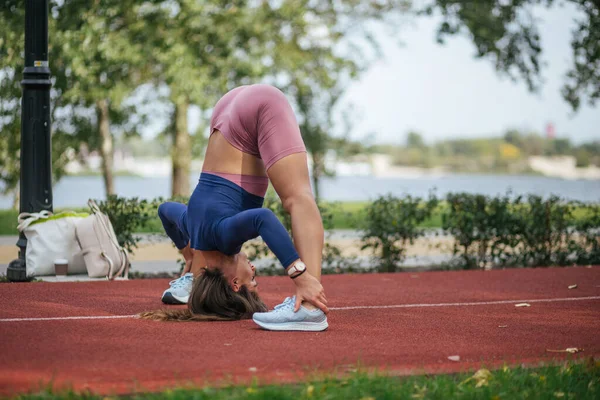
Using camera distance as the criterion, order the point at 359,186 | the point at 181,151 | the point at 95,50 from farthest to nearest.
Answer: the point at 359,186
the point at 181,151
the point at 95,50

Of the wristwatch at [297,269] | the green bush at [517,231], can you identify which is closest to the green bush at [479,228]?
the green bush at [517,231]

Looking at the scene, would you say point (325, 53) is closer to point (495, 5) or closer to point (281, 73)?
point (281, 73)

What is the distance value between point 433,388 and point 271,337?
1.64 metres

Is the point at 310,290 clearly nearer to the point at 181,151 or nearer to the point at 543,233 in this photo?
the point at 543,233

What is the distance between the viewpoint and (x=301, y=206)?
21.4ft

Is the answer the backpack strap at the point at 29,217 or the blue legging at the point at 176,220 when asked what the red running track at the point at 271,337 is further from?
the backpack strap at the point at 29,217

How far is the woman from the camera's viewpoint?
21.0 feet

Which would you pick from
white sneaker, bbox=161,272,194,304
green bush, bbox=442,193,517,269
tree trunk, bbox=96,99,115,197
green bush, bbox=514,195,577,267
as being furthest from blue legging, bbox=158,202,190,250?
tree trunk, bbox=96,99,115,197

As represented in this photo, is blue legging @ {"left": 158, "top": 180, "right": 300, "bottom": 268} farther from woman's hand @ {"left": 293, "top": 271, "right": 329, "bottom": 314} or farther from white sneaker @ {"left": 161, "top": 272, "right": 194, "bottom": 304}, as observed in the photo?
white sneaker @ {"left": 161, "top": 272, "right": 194, "bottom": 304}

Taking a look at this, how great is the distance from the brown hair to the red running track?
0.39 ft

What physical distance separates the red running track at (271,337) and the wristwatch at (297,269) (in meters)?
0.43

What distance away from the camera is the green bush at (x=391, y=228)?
39.0 feet

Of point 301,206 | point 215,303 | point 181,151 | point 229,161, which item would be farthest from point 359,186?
point 301,206

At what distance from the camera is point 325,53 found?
2952 cm
